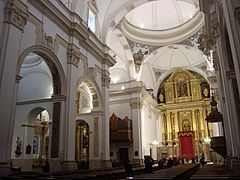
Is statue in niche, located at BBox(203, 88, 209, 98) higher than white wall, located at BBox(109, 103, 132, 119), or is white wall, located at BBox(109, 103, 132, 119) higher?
statue in niche, located at BBox(203, 88, 209, 98)

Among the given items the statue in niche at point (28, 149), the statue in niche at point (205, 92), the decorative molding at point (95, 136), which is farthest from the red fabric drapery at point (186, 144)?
the statue in niche at point (28, 149)

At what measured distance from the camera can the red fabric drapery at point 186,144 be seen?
2246 cm

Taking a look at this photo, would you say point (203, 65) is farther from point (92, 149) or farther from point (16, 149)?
point (16, 149)

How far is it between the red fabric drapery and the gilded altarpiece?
0.19 meters

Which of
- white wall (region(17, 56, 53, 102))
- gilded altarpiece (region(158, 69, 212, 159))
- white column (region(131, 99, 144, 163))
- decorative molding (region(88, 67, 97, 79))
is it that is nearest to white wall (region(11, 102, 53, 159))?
white wall (region(17, 56, 53, 102))

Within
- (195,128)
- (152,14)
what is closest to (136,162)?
(195,128)

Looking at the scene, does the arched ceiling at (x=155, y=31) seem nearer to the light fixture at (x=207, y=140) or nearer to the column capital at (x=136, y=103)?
the column capital at (x=136, y=103)

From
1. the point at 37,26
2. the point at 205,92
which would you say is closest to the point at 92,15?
the point at 37,26

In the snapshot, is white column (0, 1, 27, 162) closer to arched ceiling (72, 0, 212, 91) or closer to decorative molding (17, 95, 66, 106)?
decorative molding (17, 95, 66, 106)

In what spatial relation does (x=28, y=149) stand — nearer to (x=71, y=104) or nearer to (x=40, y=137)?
(x=71, y=104)

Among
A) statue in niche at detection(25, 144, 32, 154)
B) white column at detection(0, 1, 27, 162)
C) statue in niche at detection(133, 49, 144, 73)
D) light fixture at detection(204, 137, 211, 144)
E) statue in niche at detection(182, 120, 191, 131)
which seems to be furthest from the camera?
statue in niche at detection(182, 120, 191, 131)

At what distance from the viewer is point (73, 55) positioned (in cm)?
1005

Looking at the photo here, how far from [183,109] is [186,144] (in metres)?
3.29

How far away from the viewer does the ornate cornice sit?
6820 mm
